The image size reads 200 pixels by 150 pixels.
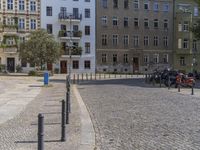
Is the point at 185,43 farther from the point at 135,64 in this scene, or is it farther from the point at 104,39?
the point at 104,39

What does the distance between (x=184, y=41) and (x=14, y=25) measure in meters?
29.8

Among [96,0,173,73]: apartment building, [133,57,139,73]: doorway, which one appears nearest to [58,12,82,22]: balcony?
[96,0,173,73]: apartment building

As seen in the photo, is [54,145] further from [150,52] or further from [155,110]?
[150,52]

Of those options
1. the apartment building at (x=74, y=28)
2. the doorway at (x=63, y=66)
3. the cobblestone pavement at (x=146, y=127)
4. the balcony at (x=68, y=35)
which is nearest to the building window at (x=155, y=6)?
the apartment building at (x=74, y=28)

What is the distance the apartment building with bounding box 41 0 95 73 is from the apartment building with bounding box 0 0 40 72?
168 cm

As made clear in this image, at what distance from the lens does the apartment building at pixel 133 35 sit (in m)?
76.0

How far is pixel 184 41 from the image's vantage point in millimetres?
79750

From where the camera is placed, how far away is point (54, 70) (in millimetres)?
72875

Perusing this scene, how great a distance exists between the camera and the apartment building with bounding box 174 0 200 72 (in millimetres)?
79562

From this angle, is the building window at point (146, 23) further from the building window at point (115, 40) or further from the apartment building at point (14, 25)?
the apartment building at point (14, 25)

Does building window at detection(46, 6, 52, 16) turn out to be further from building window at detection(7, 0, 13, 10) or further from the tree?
the tree

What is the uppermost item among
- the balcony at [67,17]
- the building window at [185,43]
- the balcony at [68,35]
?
the balcony at [67,17]

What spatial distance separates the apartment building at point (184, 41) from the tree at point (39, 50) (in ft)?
94.8

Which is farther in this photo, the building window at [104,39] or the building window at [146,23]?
the building window at [146,23]
